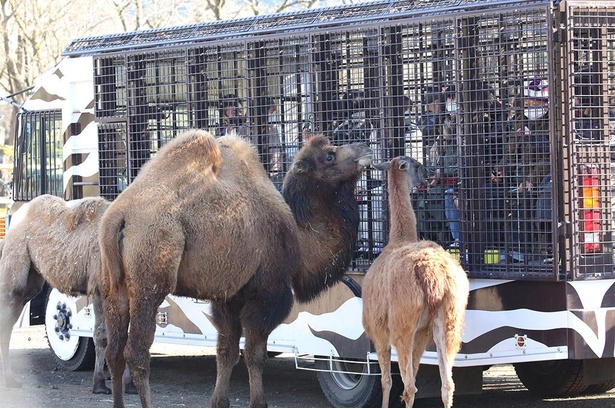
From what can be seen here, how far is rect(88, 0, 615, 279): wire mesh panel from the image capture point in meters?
8.37

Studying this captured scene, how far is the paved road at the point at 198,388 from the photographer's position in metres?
10.4

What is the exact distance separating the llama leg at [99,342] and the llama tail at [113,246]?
280cm

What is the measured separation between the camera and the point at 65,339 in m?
12.7

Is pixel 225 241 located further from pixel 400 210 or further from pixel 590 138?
pixel 590 138

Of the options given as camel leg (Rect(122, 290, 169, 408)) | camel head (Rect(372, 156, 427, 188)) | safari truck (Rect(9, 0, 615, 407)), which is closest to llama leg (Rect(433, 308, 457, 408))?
safari truck (Rect(9, 0, 615, 407))

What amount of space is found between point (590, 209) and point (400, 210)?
1.42 metres

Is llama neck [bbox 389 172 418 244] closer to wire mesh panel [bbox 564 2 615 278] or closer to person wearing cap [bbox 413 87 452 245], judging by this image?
person wearing cap [bbox 413 87 452 245]

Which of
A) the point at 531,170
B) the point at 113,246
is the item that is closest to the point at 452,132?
the point at 531,170

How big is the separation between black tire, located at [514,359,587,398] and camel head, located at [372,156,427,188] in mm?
2255

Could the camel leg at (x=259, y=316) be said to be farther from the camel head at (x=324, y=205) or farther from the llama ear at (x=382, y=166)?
the llama ear at (x=382, y=166)

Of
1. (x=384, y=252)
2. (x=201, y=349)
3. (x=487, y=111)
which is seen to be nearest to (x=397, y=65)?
(x=487, y=111)

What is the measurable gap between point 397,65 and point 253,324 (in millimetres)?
2429

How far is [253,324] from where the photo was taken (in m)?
8.61

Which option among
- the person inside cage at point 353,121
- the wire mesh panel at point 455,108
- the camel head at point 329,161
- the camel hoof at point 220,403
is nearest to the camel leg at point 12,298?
the wire mesh panel at point 455,108
